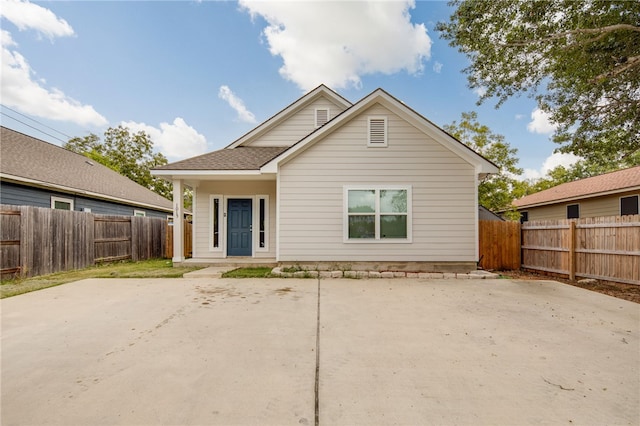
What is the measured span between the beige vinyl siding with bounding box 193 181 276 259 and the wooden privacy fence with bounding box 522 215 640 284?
834cm

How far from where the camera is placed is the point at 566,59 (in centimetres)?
642

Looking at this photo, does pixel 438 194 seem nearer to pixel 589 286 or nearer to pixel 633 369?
pixel 589 286

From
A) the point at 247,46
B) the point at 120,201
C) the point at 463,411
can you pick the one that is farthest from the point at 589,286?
the point at 120,201

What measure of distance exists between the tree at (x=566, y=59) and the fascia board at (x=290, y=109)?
4158 millimetres

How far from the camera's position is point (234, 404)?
2076 mm

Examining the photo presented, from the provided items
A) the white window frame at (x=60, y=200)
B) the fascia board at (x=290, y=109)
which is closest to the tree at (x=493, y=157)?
the fascia board at (x=290, y=109)

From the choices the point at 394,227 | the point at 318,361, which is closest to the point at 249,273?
the point at 394,227

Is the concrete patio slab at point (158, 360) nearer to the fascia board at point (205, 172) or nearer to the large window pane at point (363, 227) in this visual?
the large window pane at point (363, 227)

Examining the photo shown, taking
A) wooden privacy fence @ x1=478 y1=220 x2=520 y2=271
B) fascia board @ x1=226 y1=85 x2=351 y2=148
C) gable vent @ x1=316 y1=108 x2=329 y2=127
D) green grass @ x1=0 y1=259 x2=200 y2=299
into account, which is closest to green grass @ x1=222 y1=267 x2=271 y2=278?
green grass @ x1=0 y1=259 x2=200 y2=299

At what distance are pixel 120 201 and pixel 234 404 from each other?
46.7 feet

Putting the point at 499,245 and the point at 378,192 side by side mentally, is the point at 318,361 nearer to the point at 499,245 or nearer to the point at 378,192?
the point at 378,192

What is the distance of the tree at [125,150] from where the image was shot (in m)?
26.6

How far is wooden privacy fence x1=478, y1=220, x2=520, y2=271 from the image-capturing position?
29.9 feet

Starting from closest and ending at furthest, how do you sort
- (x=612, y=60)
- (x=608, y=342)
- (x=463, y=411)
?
(x=463, y=411)
(x=608, y=342)
(x=612, y=60)
